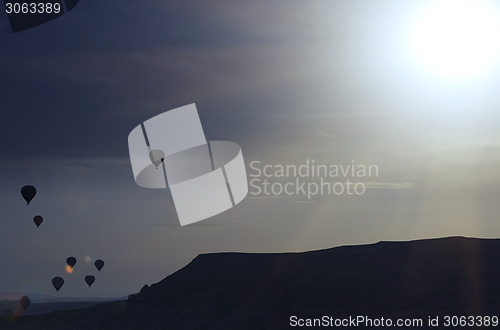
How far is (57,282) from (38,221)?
44465 millimetres

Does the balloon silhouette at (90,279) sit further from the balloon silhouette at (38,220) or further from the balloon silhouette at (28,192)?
the balloon silhouette at (28,192)

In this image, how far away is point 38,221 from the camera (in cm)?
15862

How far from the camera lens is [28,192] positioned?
150500mm

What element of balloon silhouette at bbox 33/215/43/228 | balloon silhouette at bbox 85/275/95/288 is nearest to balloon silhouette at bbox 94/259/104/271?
balloon silhouette at bbox 85/275/95/288

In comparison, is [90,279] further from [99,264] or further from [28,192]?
[28,192]

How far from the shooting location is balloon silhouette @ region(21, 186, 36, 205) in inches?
5864

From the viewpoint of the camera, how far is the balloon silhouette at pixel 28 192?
14895cm

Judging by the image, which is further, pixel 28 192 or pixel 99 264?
pixel 99 264

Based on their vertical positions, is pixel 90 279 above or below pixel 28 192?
below

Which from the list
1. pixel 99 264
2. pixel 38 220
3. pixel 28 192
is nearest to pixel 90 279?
pixel 99 264

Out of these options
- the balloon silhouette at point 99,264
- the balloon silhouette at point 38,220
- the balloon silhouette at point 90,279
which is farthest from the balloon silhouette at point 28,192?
the balloon silhouette at point 99,264

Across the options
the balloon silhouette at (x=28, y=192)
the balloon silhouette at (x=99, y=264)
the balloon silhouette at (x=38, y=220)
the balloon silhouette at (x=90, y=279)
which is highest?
the balloon silhouette at (x=28, y=192)

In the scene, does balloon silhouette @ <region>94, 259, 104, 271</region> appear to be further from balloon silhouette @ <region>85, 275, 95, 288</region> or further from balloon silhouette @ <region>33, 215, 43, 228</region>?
balloon silhouette @ <region>33, 215, 43, 228</region>

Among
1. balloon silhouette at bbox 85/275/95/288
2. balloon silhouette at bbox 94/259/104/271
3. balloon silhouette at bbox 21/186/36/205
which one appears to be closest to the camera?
balloon silhouette at bbox 21/186/36/205
